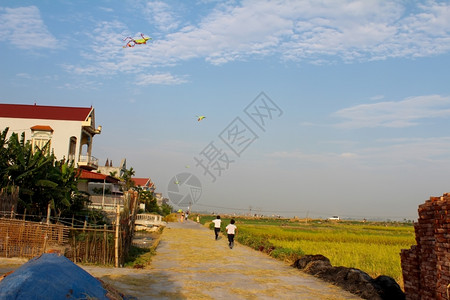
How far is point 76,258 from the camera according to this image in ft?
37.4

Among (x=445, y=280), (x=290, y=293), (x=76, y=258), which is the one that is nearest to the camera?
(x=445, y=280)

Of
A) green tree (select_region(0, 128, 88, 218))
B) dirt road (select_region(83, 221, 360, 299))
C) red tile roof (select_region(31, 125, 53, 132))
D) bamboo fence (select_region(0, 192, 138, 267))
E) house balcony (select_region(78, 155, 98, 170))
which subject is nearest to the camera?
dirt road (select_region(83, 221, 360, 299))

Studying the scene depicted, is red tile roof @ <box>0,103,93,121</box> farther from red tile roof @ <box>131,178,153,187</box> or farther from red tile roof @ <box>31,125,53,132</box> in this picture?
red tile roof @ <box>131,178,153,187</box>

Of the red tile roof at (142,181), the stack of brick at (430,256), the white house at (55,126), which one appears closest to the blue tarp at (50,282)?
the stack of brick at (430,256)

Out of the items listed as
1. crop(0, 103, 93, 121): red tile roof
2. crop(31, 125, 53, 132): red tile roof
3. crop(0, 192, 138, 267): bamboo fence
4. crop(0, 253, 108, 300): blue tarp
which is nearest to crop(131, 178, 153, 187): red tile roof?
crop(0, 103, 93, 121): red tile roof

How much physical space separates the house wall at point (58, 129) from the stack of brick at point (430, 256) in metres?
26.5

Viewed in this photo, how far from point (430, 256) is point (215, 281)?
203 inches

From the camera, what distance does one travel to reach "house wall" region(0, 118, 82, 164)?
29.2 m

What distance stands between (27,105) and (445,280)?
107ft

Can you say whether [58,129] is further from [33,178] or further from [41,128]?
[33,178]

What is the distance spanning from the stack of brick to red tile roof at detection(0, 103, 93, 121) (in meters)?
27.1

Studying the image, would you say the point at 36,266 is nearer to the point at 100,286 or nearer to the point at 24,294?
the point at 24,294

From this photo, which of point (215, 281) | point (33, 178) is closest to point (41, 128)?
point (33, 178)

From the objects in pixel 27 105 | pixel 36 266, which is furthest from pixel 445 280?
pixel 27 105
